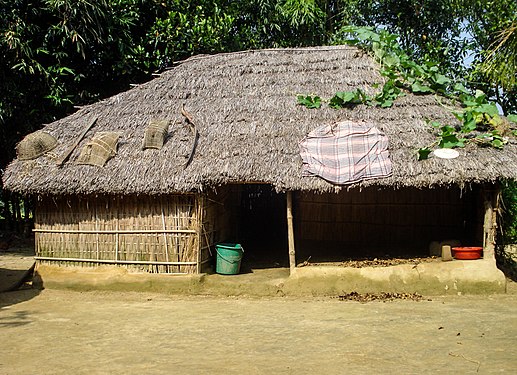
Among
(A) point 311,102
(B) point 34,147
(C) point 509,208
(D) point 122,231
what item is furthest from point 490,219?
(B) point 34,147

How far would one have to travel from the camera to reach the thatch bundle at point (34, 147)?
1015cm

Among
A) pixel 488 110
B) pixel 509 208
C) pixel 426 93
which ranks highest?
pixel 426 93

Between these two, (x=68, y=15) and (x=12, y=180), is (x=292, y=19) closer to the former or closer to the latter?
(x=68, y=15)

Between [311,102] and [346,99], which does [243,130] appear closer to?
[311,102]

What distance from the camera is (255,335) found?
6637 millimetres

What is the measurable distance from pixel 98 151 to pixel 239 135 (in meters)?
2.57

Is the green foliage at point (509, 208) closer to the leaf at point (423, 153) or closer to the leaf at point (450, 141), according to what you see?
the leaf at point (450, 141)

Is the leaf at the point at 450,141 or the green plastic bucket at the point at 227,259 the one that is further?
the green plastic bucket at the point at 227,259

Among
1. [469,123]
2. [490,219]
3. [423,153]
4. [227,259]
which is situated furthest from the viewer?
[227,259]

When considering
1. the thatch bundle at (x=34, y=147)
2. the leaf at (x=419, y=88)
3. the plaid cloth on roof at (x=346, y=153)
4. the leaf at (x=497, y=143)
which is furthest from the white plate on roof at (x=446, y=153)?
the thatch bundle at (x=34, y=147)

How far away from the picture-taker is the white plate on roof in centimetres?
886

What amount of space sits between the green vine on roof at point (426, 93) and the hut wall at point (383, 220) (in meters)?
1.86

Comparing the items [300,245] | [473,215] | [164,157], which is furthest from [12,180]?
[473,215]

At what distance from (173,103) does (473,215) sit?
6424 mm
